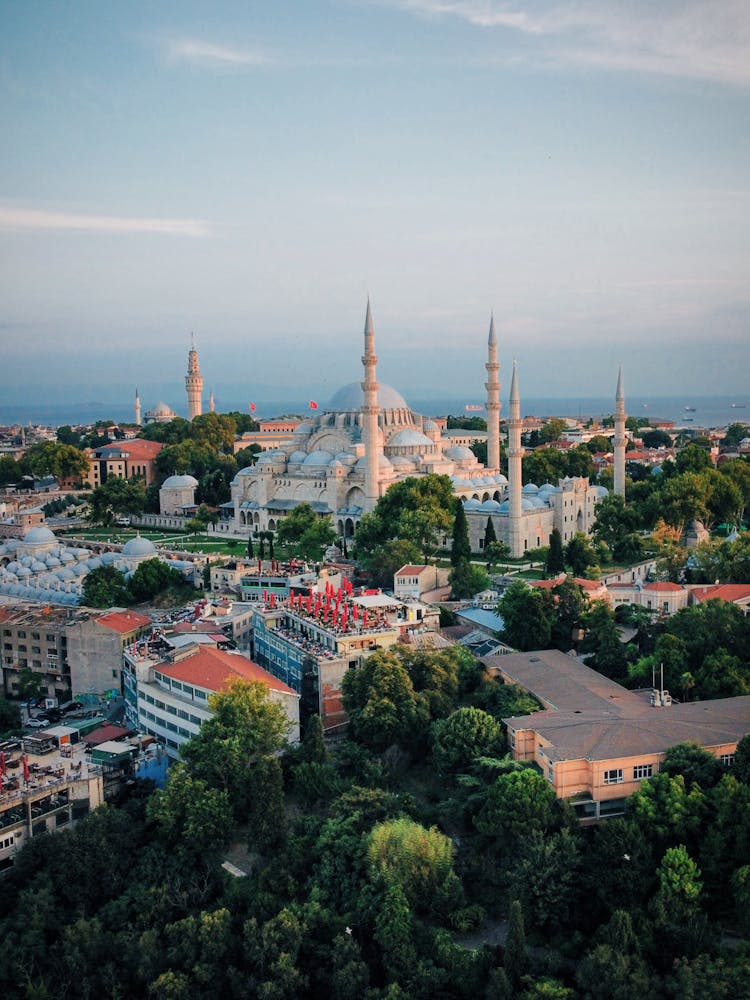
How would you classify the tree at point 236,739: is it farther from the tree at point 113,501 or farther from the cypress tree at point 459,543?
the tree at point 113,501

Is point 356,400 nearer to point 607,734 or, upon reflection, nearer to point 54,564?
point 54,564

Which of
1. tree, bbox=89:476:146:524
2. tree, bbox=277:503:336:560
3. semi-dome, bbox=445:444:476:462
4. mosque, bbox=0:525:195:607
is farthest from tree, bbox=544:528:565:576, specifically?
tree, bbox=89:476:146:524

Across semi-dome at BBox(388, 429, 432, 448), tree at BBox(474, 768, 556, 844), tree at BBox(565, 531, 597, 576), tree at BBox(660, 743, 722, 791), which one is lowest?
tree at BBox(474, 768, 556, 844)

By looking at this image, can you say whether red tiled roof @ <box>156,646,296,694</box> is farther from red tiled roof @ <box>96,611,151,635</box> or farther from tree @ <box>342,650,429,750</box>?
red tiled roof @ <box>96,611,151,635</box>

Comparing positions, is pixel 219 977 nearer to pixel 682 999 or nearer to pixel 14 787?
pixel 14 787

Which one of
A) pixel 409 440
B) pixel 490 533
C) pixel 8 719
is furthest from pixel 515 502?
pixel 8 719

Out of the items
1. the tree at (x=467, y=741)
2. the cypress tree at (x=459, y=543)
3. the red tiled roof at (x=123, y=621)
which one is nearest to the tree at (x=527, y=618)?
the tree at (x=467, y=741)
